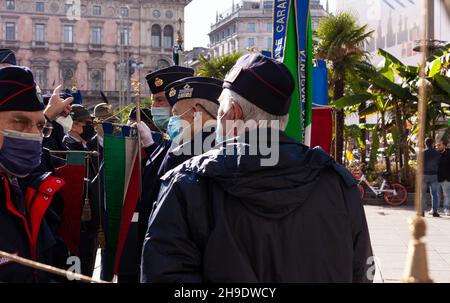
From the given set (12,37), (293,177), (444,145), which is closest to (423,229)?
(293,177)

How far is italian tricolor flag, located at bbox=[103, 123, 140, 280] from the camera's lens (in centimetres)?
374

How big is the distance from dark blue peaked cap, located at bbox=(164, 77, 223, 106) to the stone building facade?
7302 centimetres

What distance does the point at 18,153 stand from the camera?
286cm

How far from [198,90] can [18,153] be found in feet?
4.25

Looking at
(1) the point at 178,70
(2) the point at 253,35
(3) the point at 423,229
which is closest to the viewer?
(3) the point at 423,229

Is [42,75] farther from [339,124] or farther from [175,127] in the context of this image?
[175,127]

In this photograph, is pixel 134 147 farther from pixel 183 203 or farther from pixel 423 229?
pixel 423 229

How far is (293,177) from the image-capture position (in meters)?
2.20

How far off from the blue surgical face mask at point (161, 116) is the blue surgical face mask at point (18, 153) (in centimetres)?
174

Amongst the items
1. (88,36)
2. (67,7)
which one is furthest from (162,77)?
(88,36)

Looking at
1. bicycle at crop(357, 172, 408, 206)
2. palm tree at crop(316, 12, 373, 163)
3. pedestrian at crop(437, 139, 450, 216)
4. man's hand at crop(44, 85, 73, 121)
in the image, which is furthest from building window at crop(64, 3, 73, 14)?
man's hand at crop(44, 85, 73, 121)

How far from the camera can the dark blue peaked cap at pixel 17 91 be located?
290cm

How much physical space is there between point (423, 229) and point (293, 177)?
1.66ft

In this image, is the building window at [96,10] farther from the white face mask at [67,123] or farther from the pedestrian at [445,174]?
the white face mask at [67,123]
